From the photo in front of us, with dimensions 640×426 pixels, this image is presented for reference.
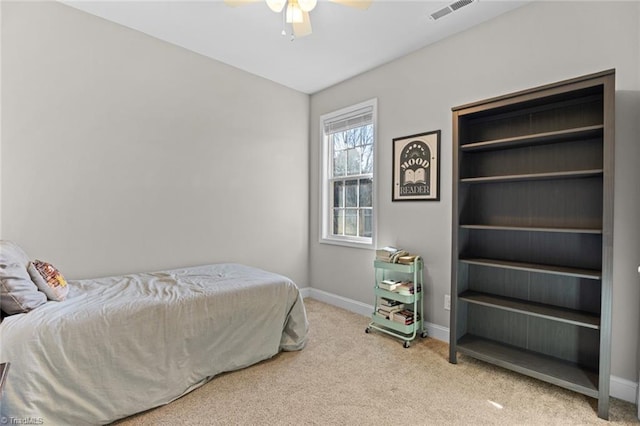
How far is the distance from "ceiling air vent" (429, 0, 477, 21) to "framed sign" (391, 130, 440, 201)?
927 millimetres

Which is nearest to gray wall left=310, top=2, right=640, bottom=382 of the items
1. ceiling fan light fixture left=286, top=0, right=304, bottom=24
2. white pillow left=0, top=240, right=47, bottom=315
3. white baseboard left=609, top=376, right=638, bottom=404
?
white baseboard left=609, top=376, right=638, bottom=404

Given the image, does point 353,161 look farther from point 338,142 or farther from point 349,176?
point 338,142

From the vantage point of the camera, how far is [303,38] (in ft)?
9.07

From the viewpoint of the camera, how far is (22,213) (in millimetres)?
2242

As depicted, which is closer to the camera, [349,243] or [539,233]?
[539,233]

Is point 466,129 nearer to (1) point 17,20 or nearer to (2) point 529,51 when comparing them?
(2) point 529,51

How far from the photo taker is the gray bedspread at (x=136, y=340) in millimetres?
1517

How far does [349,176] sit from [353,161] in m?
0.19

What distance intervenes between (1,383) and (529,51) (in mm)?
3435

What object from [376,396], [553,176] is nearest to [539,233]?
[553,176]

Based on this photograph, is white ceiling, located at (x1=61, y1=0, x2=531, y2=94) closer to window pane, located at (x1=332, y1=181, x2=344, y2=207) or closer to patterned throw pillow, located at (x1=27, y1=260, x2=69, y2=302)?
window pane, located at (x1=332, y1=181, x2=344, y2=207)

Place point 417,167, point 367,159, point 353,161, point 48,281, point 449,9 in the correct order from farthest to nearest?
1. point 353,161
2. point 367,159
3. point 417,167
4. point 449,9
5. point 48,281

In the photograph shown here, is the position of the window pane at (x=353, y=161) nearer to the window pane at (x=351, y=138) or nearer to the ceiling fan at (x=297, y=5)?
the window pane at (x=351, y=138)

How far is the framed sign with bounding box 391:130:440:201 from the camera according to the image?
2844 mm
